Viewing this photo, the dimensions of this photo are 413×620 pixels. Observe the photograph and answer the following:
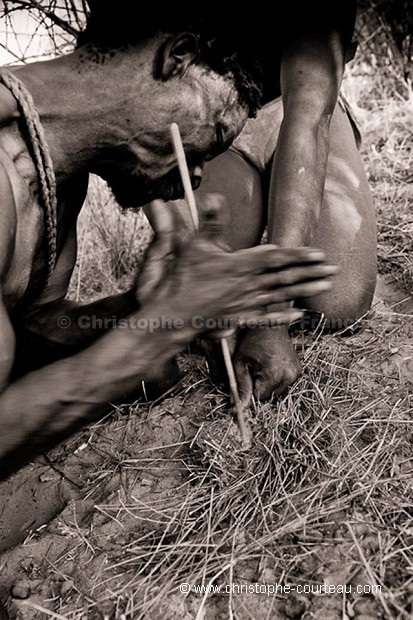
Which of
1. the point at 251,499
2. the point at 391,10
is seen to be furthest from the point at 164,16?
the point at 391,10

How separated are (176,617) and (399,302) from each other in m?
1.26

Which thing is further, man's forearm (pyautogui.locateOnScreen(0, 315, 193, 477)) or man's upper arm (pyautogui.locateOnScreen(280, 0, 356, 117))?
man's upper arm (pyautogui.locateOnScreen(280, 0, 356, 117))

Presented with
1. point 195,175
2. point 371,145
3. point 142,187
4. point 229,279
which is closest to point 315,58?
point 195,175

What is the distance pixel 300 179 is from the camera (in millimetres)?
1840

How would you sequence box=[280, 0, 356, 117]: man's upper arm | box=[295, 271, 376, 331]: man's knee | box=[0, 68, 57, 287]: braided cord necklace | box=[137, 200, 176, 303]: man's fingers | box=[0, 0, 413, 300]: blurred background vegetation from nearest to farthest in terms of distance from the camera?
1. box=[137, 200, 176, 303]: man's fingers
2. box=[0, 68, 57, 287]: braided cord necklace
3. box=[280, 0, 356, 117]: man's upper arm
4. box=[295, 271, 376, 331]: man's knee
5. box=[0, 0, 413, 300]: blurred background vegetation

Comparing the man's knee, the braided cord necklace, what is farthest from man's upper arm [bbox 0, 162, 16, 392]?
the man's knee

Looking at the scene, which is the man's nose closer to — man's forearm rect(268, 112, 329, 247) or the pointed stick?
the pointed stick

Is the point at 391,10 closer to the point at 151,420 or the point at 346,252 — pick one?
the point at 346,252

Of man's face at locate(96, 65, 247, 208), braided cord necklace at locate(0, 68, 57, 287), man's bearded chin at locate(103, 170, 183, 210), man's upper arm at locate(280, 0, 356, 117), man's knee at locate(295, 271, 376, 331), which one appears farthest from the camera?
man's knee at locate(295, 271, 376, 331)

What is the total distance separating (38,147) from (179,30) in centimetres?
39

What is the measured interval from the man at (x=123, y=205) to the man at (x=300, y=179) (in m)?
0.24

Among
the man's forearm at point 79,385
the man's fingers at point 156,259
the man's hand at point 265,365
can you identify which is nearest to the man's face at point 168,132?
the man's fingers at point 156,259

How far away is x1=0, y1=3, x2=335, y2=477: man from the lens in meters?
1.19

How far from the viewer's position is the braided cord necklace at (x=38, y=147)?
1389 millimetres
